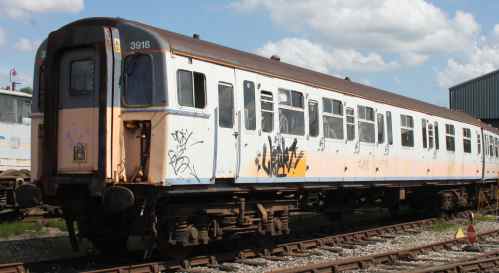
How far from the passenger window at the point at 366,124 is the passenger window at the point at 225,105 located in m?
4.85

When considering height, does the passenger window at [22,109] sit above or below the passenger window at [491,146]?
above

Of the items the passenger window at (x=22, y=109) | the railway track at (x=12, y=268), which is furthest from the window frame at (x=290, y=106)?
the passenger window at (x=22, y=109)

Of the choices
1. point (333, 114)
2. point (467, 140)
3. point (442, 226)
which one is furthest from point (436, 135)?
point (333, 114)

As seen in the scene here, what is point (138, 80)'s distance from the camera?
29.6 ft

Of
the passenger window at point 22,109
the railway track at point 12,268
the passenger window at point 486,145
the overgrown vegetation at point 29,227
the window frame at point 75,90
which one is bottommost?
the railway track at point 12,268

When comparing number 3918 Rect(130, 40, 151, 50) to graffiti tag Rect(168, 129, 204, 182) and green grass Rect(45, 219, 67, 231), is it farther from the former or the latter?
green grass Rect(45, 219, 67, 231)

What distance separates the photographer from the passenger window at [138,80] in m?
8.92

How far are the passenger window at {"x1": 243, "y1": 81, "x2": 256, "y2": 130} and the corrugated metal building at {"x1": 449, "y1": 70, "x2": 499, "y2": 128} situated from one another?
31.6m

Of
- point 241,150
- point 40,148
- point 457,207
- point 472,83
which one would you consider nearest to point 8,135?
point 40,148

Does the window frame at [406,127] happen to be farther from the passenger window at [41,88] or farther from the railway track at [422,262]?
the passenger window at [41,88]

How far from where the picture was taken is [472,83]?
40781mm

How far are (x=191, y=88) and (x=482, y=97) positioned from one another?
113ft

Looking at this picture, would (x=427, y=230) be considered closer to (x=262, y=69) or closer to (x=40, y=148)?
(x=262, y=69)

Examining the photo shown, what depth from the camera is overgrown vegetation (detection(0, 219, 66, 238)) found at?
1423cm
